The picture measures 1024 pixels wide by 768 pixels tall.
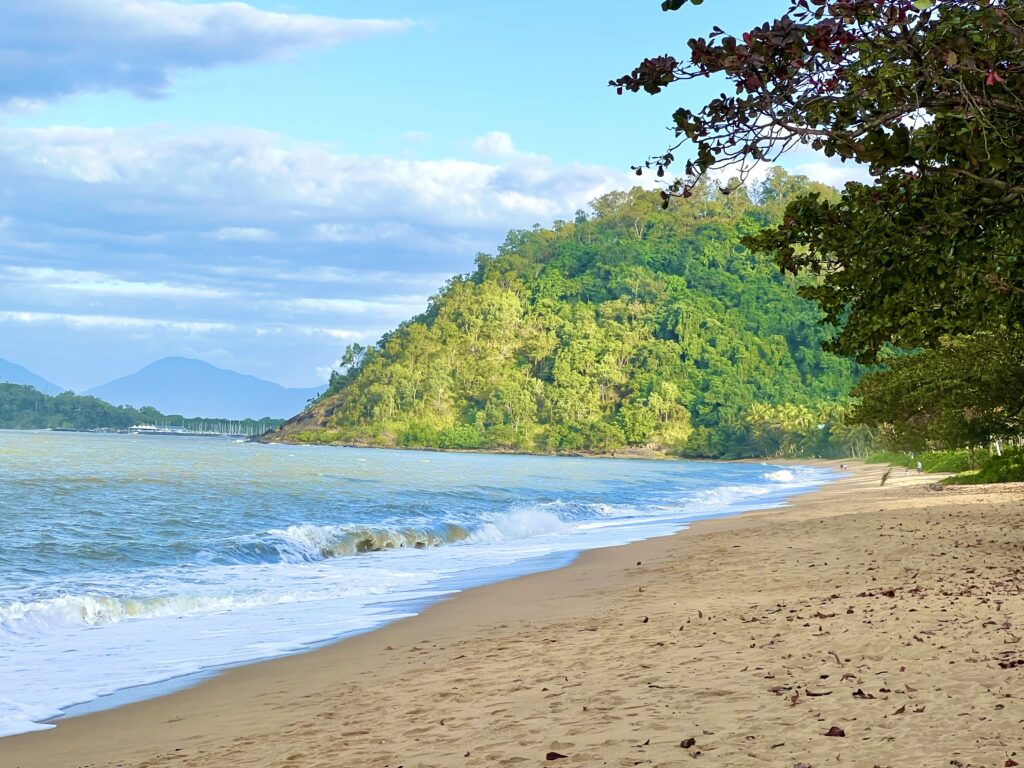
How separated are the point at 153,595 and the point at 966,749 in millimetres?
11690

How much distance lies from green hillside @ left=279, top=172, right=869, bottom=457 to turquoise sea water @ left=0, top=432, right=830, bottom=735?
115m

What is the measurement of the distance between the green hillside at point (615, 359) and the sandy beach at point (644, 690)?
13940cm

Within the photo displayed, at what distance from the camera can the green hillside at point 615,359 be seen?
158 meters

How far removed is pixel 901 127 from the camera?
18.5ft

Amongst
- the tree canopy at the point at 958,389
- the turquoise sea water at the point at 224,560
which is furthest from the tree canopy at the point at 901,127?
the tree canopy at the point at 958,389

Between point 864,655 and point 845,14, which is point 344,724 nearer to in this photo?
point 864,655

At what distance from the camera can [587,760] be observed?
16.6ft

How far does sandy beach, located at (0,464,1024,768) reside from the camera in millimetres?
5203

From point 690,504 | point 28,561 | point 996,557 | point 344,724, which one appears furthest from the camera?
point 690,504

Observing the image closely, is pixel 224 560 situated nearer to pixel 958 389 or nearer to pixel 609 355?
pixel 958 389

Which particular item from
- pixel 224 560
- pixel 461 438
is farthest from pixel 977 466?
pixel 461 438

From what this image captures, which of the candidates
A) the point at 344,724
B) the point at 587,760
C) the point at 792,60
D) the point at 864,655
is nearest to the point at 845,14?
the point at 792,60

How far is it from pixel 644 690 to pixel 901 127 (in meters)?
3.59

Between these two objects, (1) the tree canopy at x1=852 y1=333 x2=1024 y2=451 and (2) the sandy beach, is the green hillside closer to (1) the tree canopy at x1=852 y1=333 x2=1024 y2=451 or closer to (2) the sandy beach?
(1) the tree canopy at x1=852 y1=333 x2=1024 y2=451
